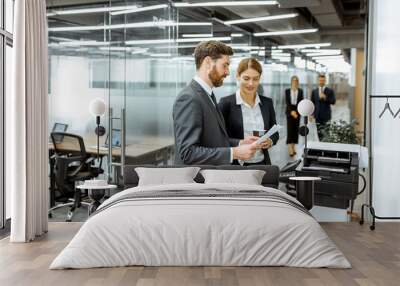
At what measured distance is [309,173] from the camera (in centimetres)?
696

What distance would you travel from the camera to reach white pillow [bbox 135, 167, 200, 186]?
20.1 feet

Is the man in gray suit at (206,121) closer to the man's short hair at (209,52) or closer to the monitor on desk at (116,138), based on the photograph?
the man's short hair at (209,52)

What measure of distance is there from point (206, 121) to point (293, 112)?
1.42 metres

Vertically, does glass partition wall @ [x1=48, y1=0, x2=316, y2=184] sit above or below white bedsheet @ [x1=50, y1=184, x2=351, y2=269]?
above

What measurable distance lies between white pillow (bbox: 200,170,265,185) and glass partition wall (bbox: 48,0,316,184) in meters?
1.44

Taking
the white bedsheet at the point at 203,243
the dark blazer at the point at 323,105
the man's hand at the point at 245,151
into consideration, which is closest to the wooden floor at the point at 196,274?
the white bedsheet at the point at 203,243

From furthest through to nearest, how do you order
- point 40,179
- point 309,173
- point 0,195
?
point 309,173 < point 0,195 < point 40,179

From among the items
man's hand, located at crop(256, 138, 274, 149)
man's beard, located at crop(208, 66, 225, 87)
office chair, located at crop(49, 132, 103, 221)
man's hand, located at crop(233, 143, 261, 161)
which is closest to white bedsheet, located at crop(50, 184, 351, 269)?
man's hand, located at crop(233, 143, 261, 161)

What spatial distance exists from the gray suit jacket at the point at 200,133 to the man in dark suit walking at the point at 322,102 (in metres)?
1.42

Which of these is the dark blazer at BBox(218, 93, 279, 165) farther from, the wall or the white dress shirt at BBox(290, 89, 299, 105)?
the wall

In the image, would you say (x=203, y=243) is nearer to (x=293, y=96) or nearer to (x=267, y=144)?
(x=267, y=144)

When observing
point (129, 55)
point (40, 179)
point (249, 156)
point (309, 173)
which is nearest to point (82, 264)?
point (40, 179)

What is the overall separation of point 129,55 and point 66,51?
1.00 meters

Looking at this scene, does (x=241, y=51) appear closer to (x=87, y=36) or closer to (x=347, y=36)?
(x=347, y=36)
